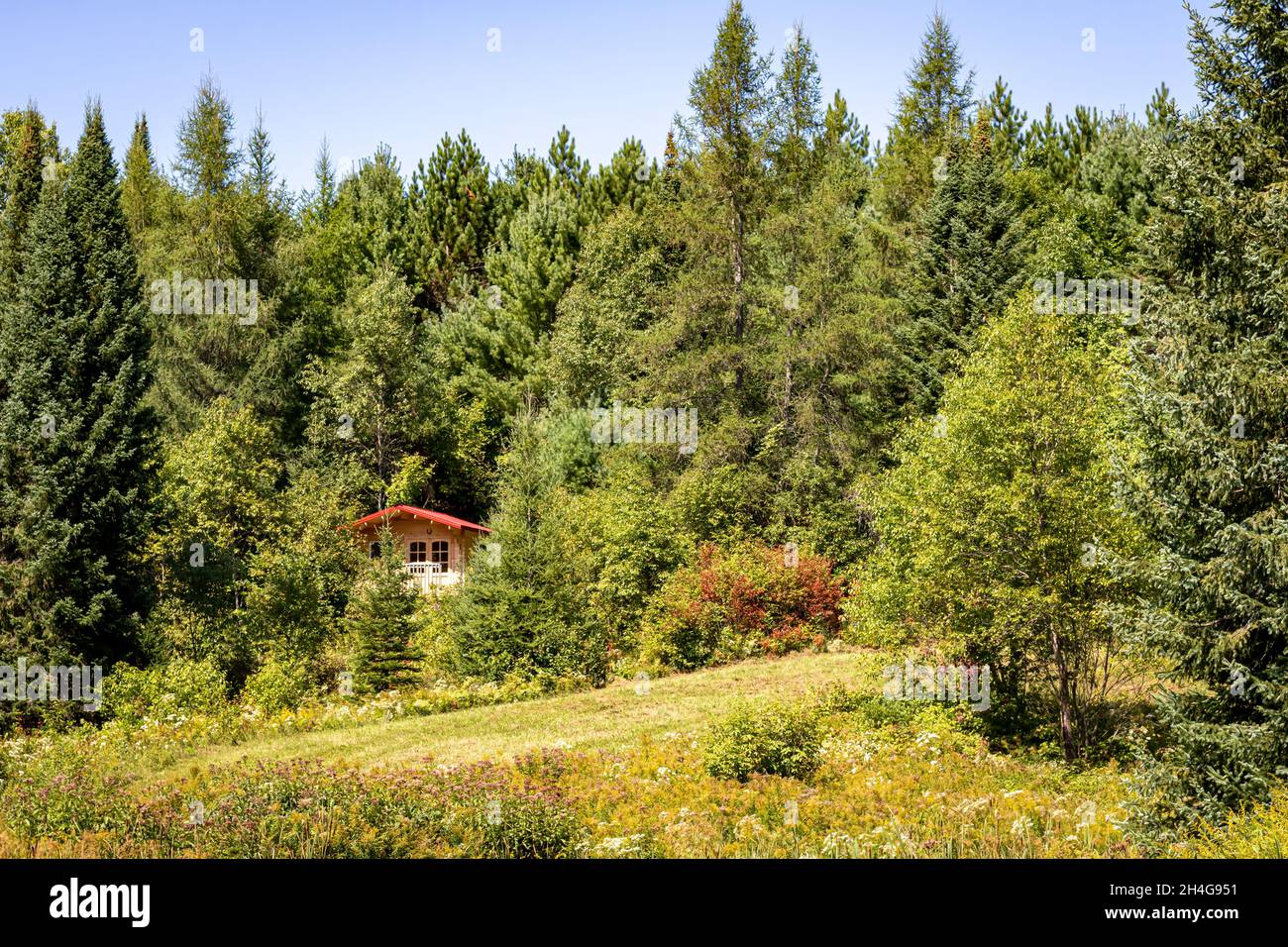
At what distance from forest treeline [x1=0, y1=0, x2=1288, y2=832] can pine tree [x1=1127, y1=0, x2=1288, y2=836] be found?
45 millimetres

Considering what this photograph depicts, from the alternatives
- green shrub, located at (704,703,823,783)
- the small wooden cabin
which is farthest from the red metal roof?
green shrub, located at (704,703,823,783)

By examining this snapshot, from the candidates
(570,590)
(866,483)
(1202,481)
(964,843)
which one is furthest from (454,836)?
(866,483)

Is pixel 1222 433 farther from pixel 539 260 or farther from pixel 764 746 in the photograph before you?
pixel 539 260

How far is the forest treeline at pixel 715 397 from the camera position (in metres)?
11.7

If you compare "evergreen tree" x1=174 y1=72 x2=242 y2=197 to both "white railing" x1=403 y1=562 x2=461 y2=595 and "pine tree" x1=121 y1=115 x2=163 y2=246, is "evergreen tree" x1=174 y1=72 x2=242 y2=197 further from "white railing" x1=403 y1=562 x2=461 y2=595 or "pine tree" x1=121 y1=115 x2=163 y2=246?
"white railing" x1=403 y1=562 x2=461 y2=595

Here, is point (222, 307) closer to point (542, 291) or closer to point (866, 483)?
point (542, 291)

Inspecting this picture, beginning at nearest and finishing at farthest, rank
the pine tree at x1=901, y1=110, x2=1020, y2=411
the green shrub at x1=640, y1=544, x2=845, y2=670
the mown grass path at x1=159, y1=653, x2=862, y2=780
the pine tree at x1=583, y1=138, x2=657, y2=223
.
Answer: the mown grass path at x1=159, y1=653, x2=862, y2=780 → the green shrub at x1=640, y1=544, x2=845, y2=670 → the pine tree at x1=901, y1=110, x2=1020, y2=411 → the pine tree at x1=583, y1=138, x2=657, y2=223

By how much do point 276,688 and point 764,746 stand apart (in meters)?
12.4

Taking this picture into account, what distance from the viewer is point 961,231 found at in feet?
106

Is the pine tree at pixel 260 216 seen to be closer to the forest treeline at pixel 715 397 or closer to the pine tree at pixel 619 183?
the forest treeline at pixel 715 397

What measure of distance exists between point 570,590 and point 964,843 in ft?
54.8

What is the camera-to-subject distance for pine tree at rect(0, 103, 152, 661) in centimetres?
2347

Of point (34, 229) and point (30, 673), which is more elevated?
point (34, 229)

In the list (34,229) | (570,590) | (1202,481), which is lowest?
(570,590)
